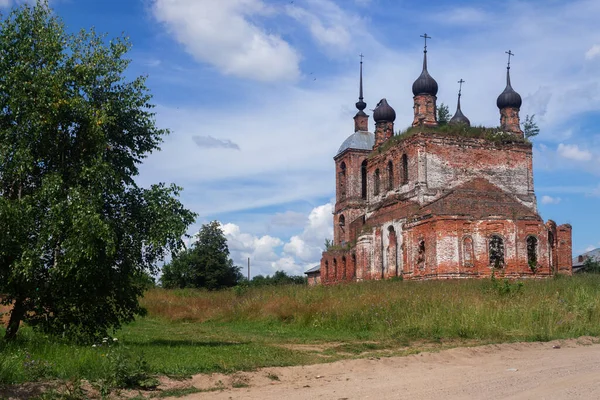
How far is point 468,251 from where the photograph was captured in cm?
3306

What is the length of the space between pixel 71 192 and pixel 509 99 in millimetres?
35470

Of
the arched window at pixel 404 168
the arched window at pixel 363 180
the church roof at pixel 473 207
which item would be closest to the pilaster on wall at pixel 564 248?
the church roof at pixel 473 207

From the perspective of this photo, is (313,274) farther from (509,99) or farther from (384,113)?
(509,99)

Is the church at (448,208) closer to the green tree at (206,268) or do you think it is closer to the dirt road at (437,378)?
the green tree at (206,268)

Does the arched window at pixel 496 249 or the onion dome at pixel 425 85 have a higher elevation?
the onion dome at pixel 425 85

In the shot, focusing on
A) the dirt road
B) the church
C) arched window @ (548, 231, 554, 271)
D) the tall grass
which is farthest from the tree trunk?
arched window @ (548, 231, 554, 271)

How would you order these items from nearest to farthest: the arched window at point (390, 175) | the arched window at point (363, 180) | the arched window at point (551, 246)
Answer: the arched window at point (551, 246) → the arched window at point (390, 175) → the arched window at point (363, 180)

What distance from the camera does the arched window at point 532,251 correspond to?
33.7 metres

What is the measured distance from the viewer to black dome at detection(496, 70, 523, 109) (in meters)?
41.0

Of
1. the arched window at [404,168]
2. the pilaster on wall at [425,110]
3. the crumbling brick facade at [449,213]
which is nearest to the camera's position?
the crumbling brick facade at [449,213]

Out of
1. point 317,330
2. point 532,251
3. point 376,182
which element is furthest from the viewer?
point 376,182

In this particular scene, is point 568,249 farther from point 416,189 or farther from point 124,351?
point 124,351

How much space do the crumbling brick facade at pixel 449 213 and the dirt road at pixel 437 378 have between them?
22.1m

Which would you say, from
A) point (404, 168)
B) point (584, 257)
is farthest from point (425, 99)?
point (584, 257)
